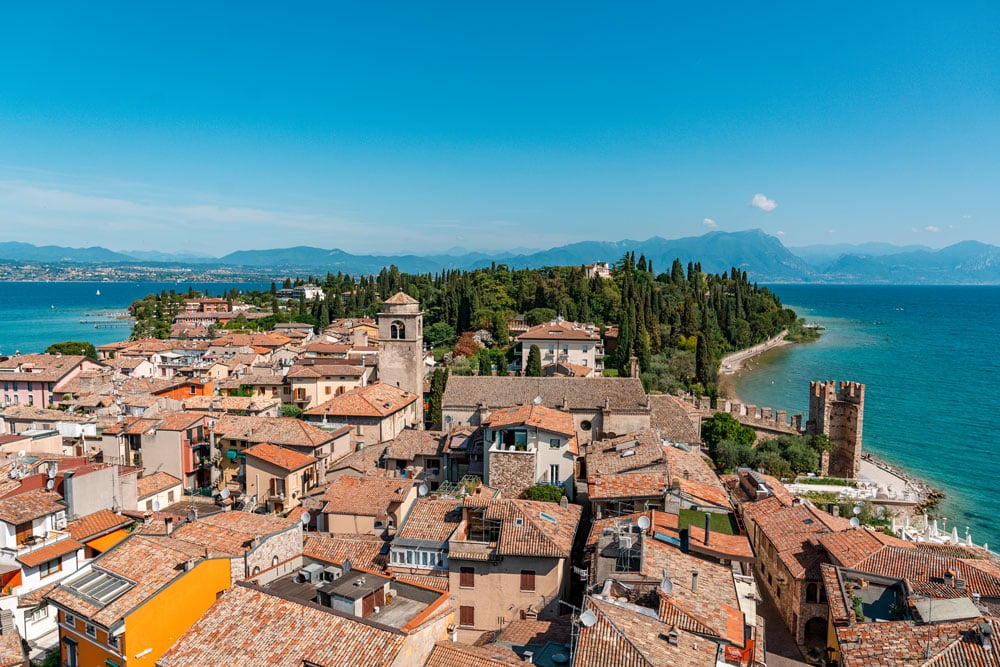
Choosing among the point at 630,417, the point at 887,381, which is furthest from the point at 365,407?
the point at 887,381

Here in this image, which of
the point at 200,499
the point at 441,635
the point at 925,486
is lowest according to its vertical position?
the point at 925,486

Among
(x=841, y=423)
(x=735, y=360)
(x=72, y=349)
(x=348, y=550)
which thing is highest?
(x=348, y=550)

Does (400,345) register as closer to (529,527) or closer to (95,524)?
(95,524)

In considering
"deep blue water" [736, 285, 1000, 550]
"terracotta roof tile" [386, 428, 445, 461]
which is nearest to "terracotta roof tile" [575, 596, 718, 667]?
"terracotta roof tile" [386, 428, 445, 461]

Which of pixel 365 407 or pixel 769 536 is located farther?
pixel 365 407

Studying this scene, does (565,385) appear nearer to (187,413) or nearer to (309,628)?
(187,413)

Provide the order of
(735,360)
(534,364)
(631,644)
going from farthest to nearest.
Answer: (735,360) → (534,364) → (631,644)

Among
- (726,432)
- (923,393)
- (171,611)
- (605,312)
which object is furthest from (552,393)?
(923,393)

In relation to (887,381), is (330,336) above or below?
above
